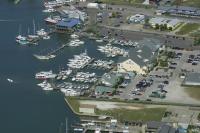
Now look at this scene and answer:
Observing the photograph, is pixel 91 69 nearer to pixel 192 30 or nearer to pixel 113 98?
pixel 113 98

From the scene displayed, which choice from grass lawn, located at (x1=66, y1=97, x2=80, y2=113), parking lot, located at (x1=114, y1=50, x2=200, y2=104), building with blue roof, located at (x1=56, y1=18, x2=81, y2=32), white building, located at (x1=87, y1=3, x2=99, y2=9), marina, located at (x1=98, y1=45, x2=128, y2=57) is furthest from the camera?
white building, located at (x1=87, y1=3, x2=99, y2=9)

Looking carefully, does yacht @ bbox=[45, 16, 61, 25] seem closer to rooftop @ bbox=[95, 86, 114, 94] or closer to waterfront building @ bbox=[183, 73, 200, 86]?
rooftop @ bbox=[95, 86, 114, 94]

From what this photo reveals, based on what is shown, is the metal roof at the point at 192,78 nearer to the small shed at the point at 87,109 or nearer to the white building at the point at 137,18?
the small shed at the point at 87,109

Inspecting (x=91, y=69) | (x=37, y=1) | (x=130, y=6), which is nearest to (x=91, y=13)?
(x=130, y=6)

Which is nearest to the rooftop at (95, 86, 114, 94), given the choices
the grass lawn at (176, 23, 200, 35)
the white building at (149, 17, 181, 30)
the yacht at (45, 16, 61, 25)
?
the grass lawn at (176, 23, 200, 35)

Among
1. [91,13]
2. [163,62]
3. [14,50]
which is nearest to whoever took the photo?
[163,62]

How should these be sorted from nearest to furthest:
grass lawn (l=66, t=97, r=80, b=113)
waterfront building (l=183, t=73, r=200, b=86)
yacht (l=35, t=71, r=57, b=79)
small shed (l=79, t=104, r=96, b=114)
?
small shed (l=79, t=104, r=96, b=114) → grass lawn (l=66, t=97, r=80, b=113) → waterfront building (l=183, t=73, r=200, b=86) → yacht (l=35, t=71, r=57, b=79)

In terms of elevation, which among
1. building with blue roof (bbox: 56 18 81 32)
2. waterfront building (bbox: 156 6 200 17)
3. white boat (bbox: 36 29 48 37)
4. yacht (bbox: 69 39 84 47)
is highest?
waterfront building (bbox: 156 6 200 17)

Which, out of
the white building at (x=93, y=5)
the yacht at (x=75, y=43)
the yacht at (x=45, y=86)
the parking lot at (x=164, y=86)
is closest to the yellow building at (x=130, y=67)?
the parking lot at (x=164, y=86)
